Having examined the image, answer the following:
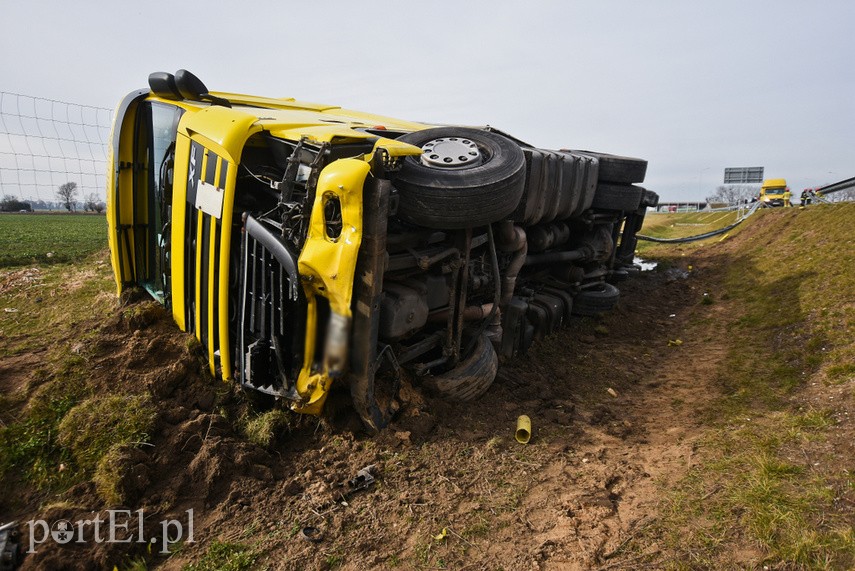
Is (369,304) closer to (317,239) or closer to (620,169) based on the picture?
(317,239)

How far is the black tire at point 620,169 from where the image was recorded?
6684 millimetres

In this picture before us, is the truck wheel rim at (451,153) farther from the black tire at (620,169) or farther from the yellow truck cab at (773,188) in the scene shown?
the yellow truck cab at (773,188)

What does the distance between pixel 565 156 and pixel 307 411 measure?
3.80 metres

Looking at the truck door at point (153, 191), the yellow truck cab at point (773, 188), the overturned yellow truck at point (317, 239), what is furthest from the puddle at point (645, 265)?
the yellow truck cab at point (773, 188)

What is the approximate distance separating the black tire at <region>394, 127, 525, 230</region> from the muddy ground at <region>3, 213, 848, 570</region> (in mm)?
1200

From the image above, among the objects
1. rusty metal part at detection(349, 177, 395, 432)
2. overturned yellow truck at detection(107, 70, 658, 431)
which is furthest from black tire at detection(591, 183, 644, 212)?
rusty metal part at detection(349, 177, 395, 432)

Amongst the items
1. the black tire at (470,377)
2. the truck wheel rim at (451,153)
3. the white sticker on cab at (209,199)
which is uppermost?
the truck wheel rim at (451,153)

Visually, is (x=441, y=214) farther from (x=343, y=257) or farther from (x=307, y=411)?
(x=307, y=411)

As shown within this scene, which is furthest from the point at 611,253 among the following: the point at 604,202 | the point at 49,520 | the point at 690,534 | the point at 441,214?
the point at 49,520

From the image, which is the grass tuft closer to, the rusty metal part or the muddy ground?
the muddy ground

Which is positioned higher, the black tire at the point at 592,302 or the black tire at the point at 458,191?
the black tire at the point at 458,191

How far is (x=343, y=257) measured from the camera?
291 cm

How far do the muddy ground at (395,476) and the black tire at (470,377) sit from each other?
0.08 meters

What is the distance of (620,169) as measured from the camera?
22.0 feet
